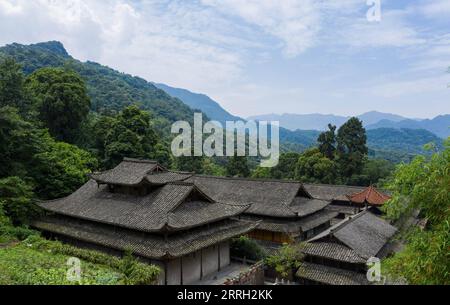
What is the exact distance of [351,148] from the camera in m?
62.2

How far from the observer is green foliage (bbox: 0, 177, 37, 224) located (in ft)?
80.5

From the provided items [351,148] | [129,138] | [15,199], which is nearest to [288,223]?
[15,199]

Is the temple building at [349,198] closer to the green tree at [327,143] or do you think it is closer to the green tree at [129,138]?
the green tree at [327,143]

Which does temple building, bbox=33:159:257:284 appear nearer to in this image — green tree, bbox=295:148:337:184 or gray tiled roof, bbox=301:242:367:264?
gray tiled roof, bbox=301:242:367:264

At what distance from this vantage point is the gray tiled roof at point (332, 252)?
22391 mm

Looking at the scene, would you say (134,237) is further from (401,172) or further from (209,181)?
(209,181)

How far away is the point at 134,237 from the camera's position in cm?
2059

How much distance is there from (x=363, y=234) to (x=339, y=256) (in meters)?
4.99

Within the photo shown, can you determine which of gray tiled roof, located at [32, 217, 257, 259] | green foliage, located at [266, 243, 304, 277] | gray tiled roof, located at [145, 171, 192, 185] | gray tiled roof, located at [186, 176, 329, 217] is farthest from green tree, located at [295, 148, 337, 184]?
gray tiled roof, located at [145, 171, 192, 185]

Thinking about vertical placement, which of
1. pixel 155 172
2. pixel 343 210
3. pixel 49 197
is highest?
pixel 155 172

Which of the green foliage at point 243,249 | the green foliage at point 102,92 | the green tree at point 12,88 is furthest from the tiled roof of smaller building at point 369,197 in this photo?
the green foliage at point 102,92

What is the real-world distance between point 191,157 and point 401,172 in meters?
56.5

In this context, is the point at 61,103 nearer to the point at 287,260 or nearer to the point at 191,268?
the point at 191,268
